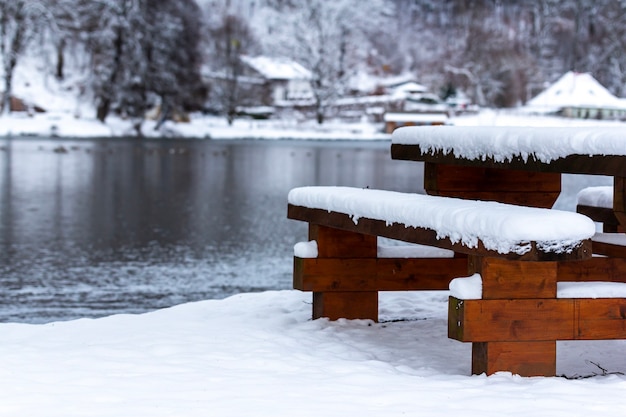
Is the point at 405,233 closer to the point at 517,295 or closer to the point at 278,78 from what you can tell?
the point at 517,295

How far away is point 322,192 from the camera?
701 cm

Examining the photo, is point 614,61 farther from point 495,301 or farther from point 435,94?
point 495,301

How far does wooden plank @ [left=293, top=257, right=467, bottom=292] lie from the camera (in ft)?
23.2

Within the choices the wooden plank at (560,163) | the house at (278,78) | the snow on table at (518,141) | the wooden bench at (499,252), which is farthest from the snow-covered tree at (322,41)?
the wooden bench at (499,252)

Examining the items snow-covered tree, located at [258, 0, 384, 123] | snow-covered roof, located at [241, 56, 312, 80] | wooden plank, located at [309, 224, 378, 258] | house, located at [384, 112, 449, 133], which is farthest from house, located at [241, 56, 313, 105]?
wooden plank, located at [309, 224, 378, 258]

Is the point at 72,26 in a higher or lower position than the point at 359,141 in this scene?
higher

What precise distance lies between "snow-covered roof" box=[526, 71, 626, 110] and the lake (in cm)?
4549

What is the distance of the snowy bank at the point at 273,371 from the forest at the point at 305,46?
2324 inches

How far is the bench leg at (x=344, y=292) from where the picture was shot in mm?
7066

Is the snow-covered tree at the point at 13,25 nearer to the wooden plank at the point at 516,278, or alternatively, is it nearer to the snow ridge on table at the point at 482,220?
the snow ridge on table at the point at 482,220

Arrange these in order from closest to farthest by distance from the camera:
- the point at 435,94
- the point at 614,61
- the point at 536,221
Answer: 1. the point at 536,221
2. the point at 614,61
3. the point at 435,94

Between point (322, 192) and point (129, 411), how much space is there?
2803 mm

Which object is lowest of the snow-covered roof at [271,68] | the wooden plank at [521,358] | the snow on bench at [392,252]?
the wooden plank at [521,358]

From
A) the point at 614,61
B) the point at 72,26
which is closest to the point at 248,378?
the point at 72,26
